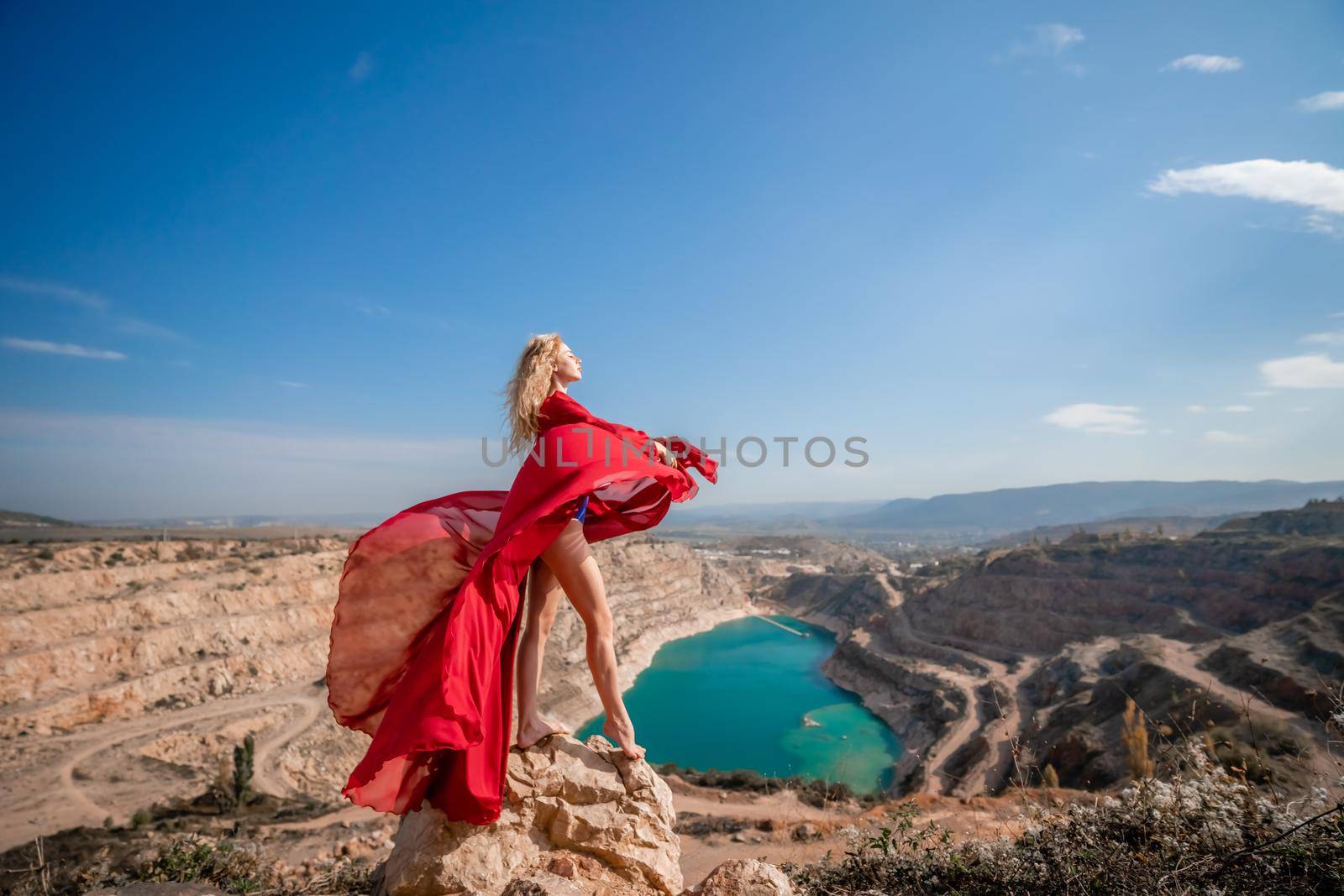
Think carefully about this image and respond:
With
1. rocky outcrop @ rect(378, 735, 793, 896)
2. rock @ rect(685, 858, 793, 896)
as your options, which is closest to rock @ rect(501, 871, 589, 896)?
rocky outcrop @ rect(378, 735, 793, 896)

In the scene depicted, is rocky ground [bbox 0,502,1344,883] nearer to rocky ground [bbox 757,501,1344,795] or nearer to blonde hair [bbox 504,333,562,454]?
rocky ground [bbox 757,501,1344,795]

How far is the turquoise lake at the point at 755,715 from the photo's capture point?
28.5 meters

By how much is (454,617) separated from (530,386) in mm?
1211

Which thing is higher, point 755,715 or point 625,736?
point 625,736

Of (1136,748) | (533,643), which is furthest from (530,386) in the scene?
(1136,748)

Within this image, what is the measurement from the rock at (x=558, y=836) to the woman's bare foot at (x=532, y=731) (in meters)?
0.04

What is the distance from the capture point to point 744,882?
2.93m

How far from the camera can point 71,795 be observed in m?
14.8

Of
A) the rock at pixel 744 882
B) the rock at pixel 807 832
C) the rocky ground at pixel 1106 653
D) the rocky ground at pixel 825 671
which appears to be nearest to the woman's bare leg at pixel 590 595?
the rock at pixel 744 882

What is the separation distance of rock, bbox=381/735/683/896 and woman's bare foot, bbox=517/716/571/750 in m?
0.04

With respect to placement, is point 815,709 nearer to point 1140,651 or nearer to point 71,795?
point 1140,651

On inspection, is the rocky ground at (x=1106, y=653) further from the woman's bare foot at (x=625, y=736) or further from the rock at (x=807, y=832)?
the woman's bare foot at (x=625, y=736)

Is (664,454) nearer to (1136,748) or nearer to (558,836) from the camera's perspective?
(558,836)

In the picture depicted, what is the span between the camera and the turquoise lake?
2848cm
